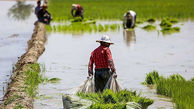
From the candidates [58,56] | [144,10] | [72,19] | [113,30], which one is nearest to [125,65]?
[58,56]

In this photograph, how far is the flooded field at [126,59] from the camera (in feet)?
26.0

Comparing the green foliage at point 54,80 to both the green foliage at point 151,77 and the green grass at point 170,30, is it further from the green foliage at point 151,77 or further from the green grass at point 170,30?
the green grass at point 170,30

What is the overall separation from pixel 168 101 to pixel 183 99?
0.83 metres

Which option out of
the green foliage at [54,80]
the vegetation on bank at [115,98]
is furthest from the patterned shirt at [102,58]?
the green foliage at [54,80]

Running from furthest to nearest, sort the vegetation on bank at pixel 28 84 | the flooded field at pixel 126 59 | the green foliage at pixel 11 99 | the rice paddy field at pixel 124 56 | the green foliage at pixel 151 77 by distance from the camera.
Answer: the green foliage at pixel 151 77 → the flooded field at pixel 126 59 → the rice paddy field at pixel 124 56 → the vegetation on bank at pixel 28 84 → the green foliage at pixel 11 99

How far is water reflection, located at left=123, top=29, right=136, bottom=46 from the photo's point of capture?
49.1 ft

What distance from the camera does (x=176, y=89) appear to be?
278 inches

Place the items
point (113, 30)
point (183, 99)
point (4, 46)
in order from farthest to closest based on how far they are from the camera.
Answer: point (113, 30) < point (4, 46) < point (183, 99)

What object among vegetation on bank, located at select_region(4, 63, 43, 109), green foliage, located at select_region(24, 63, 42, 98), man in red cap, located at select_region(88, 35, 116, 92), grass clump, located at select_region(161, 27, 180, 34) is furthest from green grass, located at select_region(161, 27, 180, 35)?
man in red cap, located at select_region(88, 35, 116, 92)

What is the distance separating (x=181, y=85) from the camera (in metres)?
7.39

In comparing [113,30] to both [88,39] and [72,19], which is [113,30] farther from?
[72,19]

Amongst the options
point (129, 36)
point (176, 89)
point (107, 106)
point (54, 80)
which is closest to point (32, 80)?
point (54, 80)

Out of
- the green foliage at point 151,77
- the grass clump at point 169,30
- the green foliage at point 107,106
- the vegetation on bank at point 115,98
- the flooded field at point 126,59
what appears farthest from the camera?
the grass clump at point 169,30

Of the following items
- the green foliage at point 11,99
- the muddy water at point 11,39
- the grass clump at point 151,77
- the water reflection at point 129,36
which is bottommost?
the water reflection at point 129,36
